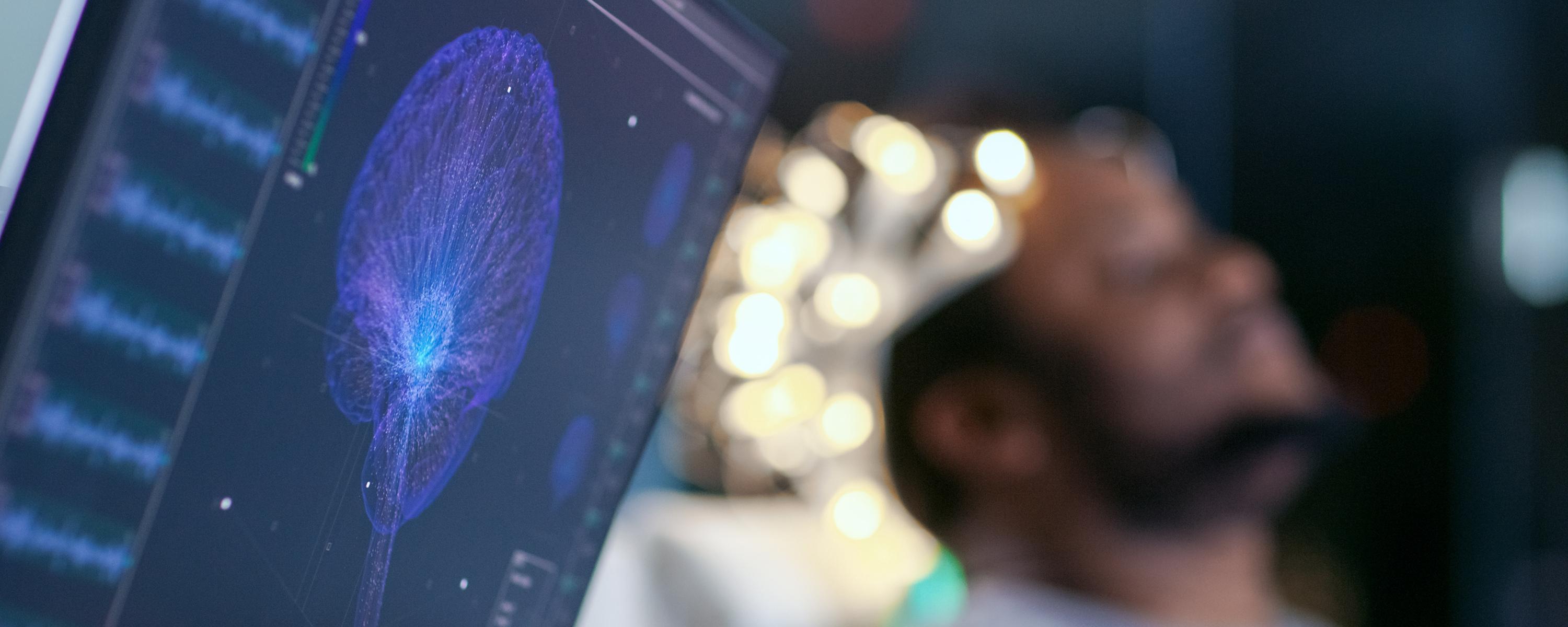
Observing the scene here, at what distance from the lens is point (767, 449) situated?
1.79 meters

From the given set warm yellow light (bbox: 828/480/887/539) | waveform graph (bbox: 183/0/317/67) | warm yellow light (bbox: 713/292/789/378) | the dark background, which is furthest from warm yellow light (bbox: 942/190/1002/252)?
waveform graph (bbox: 183/0/317/67)

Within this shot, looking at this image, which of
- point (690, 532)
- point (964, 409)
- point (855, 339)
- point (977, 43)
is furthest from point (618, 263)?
point (977, 43)

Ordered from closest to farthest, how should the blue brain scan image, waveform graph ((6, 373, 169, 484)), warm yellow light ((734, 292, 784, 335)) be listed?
1. waveform graph ((6, 373, 169, 484))
2. the blue brain scan image
3. warm yellow light ((734, 292, 784, 335))

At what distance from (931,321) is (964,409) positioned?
157 millimetres

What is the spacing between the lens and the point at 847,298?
1.67 m

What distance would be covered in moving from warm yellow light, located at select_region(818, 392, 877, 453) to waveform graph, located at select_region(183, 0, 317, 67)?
4.54 feet

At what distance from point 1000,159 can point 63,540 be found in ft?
4.99

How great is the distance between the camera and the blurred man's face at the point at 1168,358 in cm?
163

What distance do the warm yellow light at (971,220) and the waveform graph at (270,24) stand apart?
4.41 ft

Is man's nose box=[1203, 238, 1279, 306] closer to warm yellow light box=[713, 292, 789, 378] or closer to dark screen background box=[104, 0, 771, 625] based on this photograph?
warm yellow light box=[713, 292, 789, 378]

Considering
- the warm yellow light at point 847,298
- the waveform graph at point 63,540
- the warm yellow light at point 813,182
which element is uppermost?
the warm yellow light at point 813,182

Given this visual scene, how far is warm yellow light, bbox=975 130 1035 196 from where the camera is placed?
1710 millimetres

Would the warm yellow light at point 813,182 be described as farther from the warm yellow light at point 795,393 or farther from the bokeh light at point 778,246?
the warm yellow light at point 795,393

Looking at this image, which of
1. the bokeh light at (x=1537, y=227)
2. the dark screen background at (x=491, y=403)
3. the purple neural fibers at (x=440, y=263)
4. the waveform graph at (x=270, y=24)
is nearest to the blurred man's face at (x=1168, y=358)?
the bokeh light at (x=1537, y=227)
